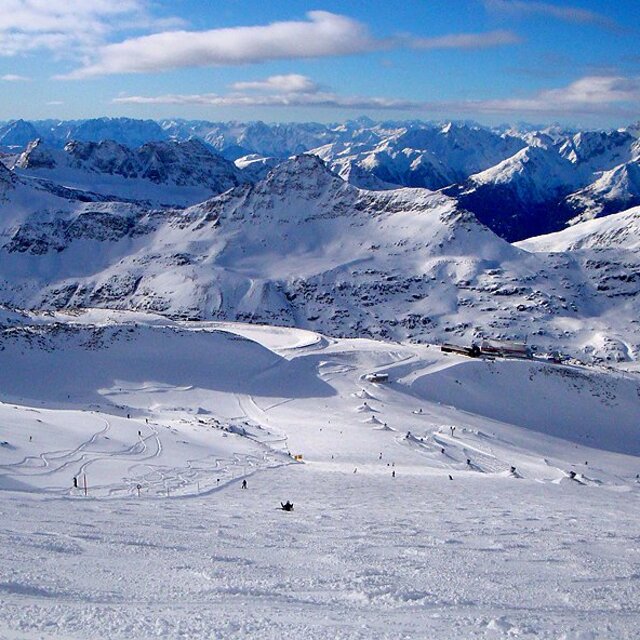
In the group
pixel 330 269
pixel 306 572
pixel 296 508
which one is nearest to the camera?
pixel 306 572

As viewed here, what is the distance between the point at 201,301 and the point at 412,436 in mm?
109832

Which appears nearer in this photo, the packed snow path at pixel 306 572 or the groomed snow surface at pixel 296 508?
the packed snow path at pixel 306 572

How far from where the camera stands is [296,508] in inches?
812

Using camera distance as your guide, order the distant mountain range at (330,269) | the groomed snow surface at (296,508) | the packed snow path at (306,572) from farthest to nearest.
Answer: the distant mountain range at (330,269) < the groomed snow surface at (296,508) < the packed snow path at (306,572)

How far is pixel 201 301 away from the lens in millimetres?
149250

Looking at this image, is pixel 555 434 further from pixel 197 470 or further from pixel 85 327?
pixel 85 327

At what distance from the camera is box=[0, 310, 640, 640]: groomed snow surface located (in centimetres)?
962

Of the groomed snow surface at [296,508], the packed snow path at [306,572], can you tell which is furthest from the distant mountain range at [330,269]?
the packed snow path at [306,572]

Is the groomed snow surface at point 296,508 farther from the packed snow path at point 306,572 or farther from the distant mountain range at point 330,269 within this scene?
the distant mountain range at point 330,269

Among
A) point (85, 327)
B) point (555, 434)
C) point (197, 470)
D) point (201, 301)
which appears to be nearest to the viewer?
point (197, 470)

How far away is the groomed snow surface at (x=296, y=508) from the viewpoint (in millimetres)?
9617

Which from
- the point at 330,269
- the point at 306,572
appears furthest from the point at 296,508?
the point at 330,269

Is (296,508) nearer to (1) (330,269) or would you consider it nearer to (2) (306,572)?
(2) (306,572)

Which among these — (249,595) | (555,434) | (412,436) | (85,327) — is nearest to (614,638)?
(249,595)
